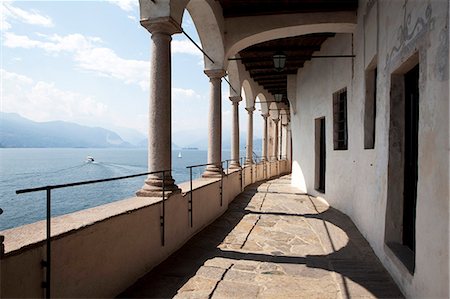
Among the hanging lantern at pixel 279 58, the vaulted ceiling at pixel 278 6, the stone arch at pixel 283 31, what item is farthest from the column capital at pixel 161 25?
the hanging lantern at pixel 279 58

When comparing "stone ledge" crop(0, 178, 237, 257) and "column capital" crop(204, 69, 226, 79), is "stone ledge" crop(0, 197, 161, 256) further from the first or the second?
"column capital" crop(204, 69, 226, 79)

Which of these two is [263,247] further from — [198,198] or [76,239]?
[76,239]

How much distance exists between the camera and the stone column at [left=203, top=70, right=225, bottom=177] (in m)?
7.90

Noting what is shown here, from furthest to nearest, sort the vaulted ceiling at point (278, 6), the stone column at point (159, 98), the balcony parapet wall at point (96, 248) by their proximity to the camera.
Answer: the vaulted ceiling at point (278, 6), the stone column at point (159, 98), the balcony parapet wall at point (96, 248)

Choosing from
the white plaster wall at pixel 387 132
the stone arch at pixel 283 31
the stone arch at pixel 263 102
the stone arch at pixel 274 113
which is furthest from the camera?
the stone arch at pixel 274 113

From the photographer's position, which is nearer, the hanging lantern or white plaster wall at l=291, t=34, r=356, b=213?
white plaster wall at l=291, t=34, r=356, b=213

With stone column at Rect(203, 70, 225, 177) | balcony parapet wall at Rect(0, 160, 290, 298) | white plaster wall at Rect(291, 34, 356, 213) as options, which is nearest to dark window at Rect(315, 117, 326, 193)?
white plaster wall at Rect(291, 34, 356, 213)

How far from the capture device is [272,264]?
4.34 meters

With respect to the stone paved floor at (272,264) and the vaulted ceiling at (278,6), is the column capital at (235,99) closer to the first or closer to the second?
the vaulted ceiling at (278,6)

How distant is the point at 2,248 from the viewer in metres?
2.04

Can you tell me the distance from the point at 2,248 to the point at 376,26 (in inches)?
216

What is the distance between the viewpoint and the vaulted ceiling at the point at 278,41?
7159 millimetres

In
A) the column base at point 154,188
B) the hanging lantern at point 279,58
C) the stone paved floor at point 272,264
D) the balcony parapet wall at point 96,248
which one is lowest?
the stone paved floor at point 272,264

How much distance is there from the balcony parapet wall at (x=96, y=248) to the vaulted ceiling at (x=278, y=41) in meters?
4.57
